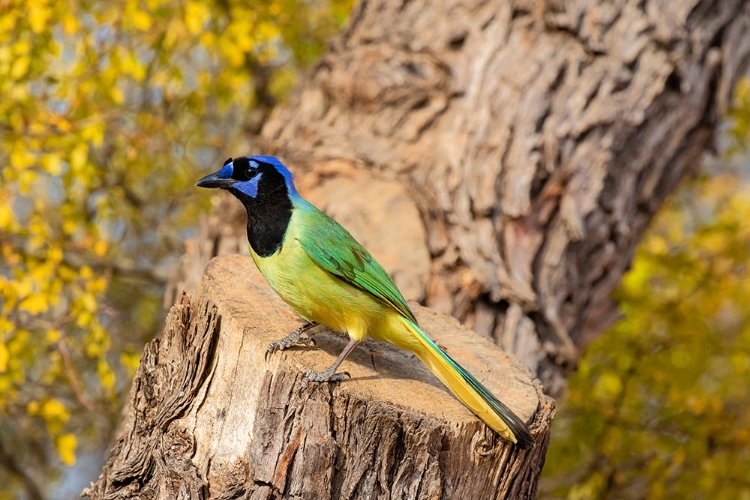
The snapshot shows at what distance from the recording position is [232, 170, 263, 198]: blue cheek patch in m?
3.68

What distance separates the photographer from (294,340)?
3338mm

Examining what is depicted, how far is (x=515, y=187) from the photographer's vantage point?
16.9 ft

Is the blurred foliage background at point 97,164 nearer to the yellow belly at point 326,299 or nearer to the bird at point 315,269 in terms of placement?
the bird at point 315,269

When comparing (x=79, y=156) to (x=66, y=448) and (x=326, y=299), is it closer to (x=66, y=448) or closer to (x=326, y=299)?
(x=66, y=448)

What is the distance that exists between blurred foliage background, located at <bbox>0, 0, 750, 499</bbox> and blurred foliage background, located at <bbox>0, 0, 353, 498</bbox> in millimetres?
20

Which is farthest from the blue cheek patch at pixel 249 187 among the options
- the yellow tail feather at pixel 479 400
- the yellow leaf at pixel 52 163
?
the yellow leaf at pixel 52 163

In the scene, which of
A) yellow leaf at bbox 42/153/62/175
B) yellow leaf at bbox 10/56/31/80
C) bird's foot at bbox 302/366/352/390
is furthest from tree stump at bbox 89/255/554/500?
yellow leaf at bbox 10/56/31/80

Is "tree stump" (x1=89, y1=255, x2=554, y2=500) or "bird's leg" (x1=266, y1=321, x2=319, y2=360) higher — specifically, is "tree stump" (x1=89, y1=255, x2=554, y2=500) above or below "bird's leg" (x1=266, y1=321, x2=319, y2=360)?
below

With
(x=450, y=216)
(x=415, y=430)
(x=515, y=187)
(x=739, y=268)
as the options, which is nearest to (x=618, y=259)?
(x=515, y=187)

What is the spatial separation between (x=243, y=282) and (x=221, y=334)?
0.51m

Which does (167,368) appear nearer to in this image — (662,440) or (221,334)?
(221,334)

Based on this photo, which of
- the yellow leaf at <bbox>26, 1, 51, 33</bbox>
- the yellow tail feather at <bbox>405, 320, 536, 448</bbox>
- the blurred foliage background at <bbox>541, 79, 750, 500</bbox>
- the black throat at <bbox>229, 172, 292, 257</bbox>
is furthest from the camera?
the blurred foliage background at <bbox>541, 79, 750, 500</bbox>

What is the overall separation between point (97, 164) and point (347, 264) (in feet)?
13.0

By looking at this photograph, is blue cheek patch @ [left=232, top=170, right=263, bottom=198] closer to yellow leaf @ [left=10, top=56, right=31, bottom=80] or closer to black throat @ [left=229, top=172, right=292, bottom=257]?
black throat @ [left=229, top=172, right=292, bottom=257]
